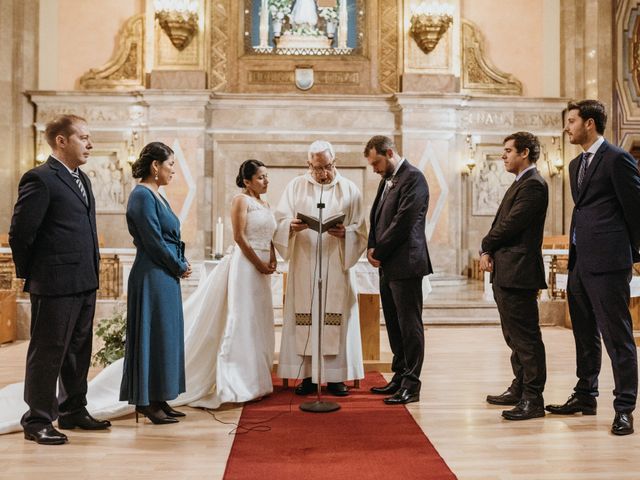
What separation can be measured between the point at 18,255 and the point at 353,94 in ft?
32.2

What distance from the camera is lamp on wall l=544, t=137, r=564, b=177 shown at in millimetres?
13055

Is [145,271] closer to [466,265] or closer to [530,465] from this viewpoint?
[530,465]

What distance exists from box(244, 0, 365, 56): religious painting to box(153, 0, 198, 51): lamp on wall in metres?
1.18

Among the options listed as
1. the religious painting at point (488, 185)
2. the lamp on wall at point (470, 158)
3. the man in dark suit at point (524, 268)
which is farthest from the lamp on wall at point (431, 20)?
the man in dark suit at point (524, 268)

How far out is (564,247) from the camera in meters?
11.3

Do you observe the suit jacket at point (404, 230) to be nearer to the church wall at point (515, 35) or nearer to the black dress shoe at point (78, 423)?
the black dress shoe at point (78, 423)

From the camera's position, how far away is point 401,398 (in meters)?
4.91

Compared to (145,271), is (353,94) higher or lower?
higher

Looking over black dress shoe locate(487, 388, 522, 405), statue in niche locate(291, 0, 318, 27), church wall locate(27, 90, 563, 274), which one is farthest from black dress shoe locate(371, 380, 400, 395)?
statue in niche locate(291, 0, 318, 27)

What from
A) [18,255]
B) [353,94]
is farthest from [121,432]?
[353,94]

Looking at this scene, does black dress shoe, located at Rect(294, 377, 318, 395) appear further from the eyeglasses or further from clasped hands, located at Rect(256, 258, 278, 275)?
the eyeglasses

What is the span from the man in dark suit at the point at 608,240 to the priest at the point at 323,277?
1633 millimetres

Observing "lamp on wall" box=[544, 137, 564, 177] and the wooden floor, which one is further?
"lamp on wall" box=[544, 137, 564, 177]

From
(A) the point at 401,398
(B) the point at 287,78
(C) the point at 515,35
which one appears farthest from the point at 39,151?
(A) the point at 401,398
